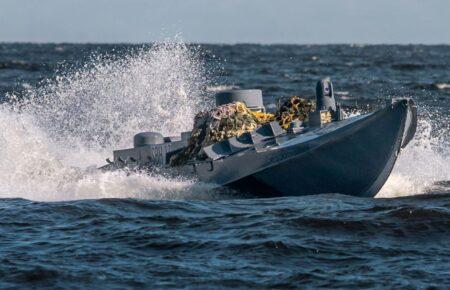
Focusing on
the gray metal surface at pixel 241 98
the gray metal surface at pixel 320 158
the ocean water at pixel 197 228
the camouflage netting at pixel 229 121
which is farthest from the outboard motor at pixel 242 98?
the ocean water at pixel 197 228

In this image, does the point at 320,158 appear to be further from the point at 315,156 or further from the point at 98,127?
the point at 98,127

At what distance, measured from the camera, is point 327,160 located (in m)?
17.2

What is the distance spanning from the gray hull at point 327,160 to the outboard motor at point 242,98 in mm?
2428

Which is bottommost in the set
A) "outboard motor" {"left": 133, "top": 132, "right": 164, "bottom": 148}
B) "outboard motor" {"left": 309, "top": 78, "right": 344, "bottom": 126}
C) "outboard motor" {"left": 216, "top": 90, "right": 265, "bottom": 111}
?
"outboard motor" {"left": 133, "top": 132, "right": 164, "bottom": 148}

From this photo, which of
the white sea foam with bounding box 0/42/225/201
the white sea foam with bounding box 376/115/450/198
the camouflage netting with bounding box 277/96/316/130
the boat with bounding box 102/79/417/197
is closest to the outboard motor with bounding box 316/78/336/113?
the boat with bounding box 102/79/417/197

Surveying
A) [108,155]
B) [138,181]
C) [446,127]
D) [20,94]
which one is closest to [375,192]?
[138,181]

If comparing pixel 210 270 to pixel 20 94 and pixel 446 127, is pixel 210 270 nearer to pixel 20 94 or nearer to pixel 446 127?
pixel 446 127

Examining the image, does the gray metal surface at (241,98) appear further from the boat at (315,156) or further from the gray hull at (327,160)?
the gray hull at (327,160)

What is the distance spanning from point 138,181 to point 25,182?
8.48 feet

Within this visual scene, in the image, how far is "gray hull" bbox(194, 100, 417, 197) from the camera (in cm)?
1695

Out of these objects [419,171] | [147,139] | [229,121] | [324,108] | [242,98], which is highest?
[242,98]

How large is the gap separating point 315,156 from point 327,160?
0.73 feet

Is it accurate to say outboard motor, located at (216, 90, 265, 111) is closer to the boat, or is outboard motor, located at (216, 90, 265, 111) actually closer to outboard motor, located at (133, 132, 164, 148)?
outboard motor, located at (133, 132, 164, 148)

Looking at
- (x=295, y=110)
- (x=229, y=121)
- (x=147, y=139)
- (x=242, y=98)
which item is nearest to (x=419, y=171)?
(x=295, y=110)
